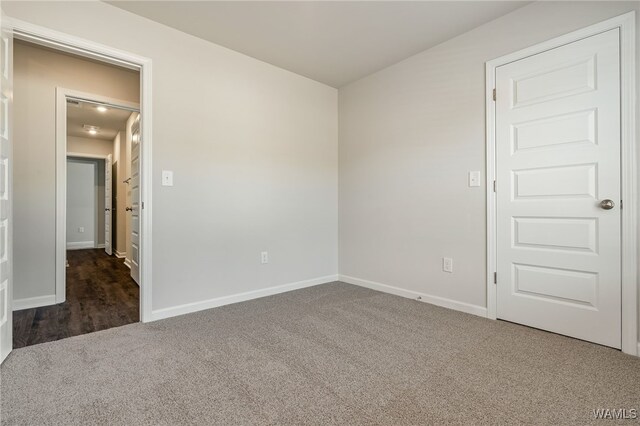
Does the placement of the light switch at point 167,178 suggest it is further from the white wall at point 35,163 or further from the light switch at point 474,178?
the light switch at point 474,178

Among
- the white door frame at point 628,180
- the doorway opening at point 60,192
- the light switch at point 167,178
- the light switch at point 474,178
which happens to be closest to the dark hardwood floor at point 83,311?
the doorway opening at point 60,192

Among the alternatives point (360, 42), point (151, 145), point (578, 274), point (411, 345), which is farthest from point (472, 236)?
point (151, 145)

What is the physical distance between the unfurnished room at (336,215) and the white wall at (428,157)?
0.02m

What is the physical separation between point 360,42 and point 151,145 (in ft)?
6.52

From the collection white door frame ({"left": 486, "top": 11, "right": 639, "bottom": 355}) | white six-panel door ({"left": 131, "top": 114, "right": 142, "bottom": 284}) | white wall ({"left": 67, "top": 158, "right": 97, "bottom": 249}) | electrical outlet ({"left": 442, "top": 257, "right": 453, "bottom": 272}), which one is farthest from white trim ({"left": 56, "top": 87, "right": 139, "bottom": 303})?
white wall ({"left": 67, "top": 158, "right": 97, "bottom": 249})

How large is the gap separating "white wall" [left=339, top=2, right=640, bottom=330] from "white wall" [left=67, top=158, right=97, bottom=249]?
6.84 metres

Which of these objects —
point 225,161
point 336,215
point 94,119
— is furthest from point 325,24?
point 94,119

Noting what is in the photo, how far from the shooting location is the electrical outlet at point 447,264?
265 centimetres

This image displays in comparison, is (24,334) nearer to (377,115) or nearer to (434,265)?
(434,265)

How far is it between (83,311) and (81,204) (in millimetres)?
6058

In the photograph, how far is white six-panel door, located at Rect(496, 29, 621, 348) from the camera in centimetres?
186

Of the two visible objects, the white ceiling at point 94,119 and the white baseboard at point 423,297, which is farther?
the white ceiling at point 94,119

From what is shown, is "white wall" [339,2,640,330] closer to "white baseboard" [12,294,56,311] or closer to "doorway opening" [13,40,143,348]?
"doorway opening" [13,40,143,348]

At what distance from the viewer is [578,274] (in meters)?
1.99
